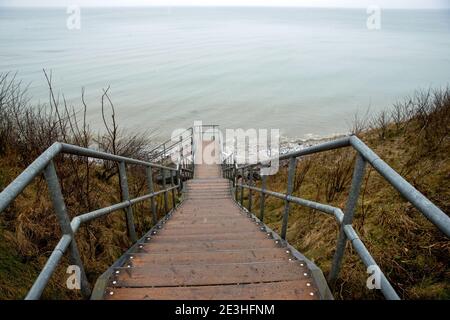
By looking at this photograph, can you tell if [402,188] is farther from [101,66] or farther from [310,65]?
[310,65]

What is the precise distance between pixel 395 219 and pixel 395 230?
16 centimetres

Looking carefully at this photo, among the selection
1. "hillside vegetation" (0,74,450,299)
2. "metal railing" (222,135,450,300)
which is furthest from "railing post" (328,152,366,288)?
"hillside vegetation" (0,74,450,299)

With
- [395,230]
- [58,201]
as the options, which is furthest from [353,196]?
[395,230]

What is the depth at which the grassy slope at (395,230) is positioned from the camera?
2439 millimetres

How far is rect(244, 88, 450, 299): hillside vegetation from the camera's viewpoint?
247 cm

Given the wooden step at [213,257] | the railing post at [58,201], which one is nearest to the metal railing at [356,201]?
the wooden step at [213,257]

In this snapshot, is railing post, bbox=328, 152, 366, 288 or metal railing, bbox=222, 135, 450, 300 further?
railing post, bbox=328, 152, 366, 288

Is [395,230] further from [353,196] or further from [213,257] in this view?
[213,257]

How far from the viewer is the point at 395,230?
3.07 metres

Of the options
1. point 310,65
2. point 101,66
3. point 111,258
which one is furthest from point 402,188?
point 310,65

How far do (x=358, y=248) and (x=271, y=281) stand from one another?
0.75 m

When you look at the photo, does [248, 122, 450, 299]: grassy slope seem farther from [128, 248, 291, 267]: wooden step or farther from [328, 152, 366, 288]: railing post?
[328, 152, 366, 288]: railing post

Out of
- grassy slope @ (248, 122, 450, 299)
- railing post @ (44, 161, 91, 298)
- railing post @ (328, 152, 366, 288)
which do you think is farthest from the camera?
grassy slope @ (248, 122, 450, 299)

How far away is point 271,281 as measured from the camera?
204 centimetres
